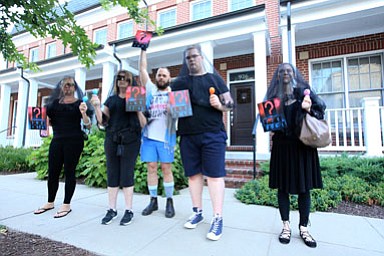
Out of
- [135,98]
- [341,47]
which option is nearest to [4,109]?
[135,98]

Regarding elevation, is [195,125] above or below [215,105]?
below

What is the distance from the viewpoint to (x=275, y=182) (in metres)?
2.04

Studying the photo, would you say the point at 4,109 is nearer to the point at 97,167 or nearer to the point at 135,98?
the point at 97,167

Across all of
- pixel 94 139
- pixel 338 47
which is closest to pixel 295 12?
pixel 338 47

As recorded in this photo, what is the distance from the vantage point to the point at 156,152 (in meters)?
2.56

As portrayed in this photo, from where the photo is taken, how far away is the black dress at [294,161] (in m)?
1.91

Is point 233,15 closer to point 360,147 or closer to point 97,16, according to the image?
point 360,147

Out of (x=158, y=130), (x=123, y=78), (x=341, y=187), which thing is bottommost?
(x=341, y=187)

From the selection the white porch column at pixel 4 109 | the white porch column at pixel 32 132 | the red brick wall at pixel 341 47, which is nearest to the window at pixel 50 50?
the white porch column at pixel 4 109

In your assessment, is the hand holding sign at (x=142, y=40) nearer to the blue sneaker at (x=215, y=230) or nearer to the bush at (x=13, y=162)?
the blue sneaker at (x=215, y=230)

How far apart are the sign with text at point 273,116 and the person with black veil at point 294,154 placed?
0.22 feet

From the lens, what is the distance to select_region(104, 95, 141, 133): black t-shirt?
240cm

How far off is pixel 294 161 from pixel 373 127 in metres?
3.57

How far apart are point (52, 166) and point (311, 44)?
6.53 m
